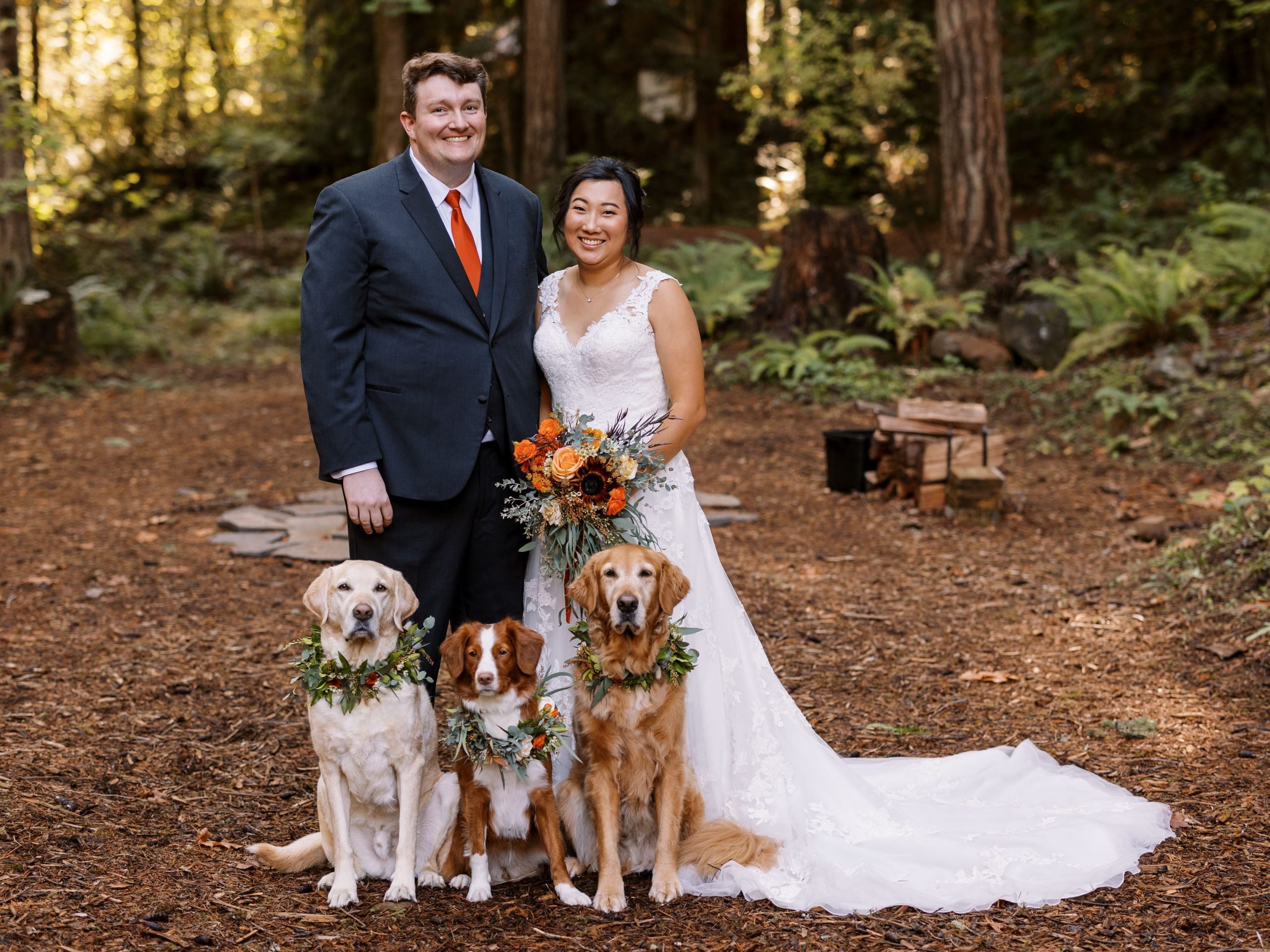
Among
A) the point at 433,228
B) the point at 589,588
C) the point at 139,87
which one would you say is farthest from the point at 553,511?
the point at 139,87

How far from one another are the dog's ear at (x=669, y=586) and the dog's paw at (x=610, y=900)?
894mm

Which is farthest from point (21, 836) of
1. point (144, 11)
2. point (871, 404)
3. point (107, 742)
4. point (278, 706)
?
point (144, 11)

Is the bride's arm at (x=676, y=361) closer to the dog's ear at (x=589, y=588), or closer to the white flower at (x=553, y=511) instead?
Result: the white flower at (x=553, y=511)

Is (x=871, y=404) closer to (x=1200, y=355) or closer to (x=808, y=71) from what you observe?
(x=1200, y=355)

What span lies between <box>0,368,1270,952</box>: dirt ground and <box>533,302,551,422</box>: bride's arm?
1.71 metres

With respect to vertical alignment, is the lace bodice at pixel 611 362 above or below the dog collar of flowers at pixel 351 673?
above

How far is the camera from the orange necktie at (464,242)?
3789mm

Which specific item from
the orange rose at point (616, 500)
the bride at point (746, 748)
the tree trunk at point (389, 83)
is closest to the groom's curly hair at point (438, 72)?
the bride at point (746, 748)

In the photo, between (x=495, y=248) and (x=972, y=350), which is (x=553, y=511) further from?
(x=972, y=350)

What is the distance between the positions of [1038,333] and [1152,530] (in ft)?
14.7

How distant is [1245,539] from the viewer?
5973mm

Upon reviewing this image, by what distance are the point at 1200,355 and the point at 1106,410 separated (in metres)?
1.17

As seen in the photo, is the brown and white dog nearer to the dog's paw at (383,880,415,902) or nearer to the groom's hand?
the dog's paw at (383,880,415,902)

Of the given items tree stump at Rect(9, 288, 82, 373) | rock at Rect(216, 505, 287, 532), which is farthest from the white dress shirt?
tree stump at Rect(9, 288, 82, 373)
